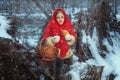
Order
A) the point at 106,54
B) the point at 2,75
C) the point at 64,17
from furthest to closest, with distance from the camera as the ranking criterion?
the point at 106,54 → the point at 64,17 → the point at 2,75

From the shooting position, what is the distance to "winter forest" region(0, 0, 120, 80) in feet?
10.5

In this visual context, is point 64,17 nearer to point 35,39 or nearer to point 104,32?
point 35,39

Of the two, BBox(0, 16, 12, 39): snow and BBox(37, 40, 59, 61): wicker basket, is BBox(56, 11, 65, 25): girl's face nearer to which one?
BBox(37, 40, 59, 61): wicker basket

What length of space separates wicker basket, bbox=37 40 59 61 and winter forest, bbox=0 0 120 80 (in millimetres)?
28

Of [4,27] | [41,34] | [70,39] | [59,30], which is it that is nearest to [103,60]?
[70,39]

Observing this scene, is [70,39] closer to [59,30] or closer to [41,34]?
[59,30]

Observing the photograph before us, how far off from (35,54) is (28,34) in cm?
15

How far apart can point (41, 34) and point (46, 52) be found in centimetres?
14

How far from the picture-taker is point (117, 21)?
3873 millimetres

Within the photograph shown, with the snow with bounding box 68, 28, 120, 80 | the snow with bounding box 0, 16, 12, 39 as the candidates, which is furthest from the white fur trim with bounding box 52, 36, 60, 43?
the snow with bounding box 0, 16, 12, 39

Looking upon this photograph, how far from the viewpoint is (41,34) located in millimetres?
3299

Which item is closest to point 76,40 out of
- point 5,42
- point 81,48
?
point 81,48

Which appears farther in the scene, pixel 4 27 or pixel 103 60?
pixel 103 60

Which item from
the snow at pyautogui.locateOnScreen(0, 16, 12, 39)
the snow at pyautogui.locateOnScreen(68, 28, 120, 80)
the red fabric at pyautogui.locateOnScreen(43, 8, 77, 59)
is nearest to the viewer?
the snow at pyautogui.locateOnScreen(0, 16, 12, 39)
